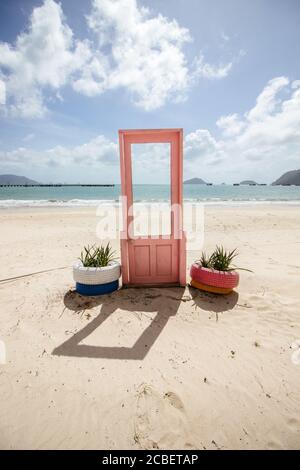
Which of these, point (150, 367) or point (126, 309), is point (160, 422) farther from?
point (126, 309)

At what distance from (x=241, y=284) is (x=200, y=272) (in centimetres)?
108

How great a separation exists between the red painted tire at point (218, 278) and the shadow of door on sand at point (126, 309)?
0.52m

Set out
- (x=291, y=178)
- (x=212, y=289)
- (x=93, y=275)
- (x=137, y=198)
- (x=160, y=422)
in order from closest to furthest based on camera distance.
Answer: (x=160, y=422)
(x=93, y=275)
(x=212, y=289)
(x=137, y=198)
(x=291, y=178)

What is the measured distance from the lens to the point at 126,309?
4008mm

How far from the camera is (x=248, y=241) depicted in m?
8.74

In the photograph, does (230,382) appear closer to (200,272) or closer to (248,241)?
(200,272)

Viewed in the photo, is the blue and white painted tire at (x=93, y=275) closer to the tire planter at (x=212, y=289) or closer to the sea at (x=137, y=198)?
the tire planter at (x=212, y=289)

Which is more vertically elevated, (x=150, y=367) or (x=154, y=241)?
(x=154, y=241)

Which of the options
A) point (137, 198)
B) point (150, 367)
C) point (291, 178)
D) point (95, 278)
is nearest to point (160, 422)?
point (150, 367)

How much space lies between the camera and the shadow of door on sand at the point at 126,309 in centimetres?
306

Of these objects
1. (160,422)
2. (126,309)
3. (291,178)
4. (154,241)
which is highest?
(291,178)

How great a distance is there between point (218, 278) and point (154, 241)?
4.64ft

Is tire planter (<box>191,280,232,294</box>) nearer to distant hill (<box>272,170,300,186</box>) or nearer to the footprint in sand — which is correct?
the footprint in sand
